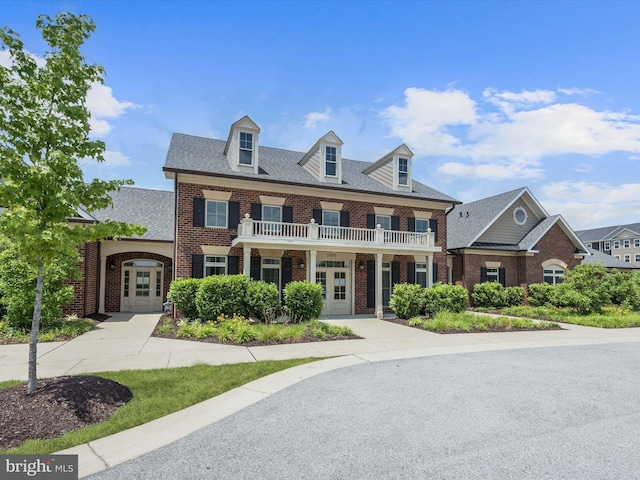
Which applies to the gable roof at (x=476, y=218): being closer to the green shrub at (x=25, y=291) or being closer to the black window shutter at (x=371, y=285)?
the black window shutter at (x=371, y=285)

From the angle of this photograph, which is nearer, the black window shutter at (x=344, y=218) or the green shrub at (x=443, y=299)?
the green shrub at (x=443, y=299)

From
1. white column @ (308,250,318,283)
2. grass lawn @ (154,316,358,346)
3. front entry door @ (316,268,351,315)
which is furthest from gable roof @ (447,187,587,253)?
grass lawn @ (154,316,358,346)

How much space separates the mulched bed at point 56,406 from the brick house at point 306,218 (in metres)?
9.59

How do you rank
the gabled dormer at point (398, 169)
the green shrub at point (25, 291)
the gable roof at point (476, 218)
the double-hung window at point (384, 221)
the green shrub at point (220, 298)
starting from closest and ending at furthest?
the green shrub at point (25, 291), the green shrub at point (220, 298), the double-hung window at point (384, 221), the gabled dormer at point (398, 169), the gable roof at point (476, 218)

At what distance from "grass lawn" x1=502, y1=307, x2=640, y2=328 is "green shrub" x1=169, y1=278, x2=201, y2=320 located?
15.1m

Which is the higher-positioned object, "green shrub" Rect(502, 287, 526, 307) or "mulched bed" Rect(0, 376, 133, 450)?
"green shrub" Rect(502, 287, 526, 307)

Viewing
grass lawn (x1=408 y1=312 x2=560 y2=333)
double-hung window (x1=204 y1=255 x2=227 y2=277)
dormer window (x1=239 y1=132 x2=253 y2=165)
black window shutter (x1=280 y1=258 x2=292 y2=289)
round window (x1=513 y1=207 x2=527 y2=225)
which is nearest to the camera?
grass lawn (x1=408 y1=312 x2=560 y2=333)

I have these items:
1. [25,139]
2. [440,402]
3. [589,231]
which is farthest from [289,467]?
[589,231]

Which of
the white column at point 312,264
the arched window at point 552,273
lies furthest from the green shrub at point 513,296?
the white column at point 312,264

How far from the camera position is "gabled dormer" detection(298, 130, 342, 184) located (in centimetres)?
1828

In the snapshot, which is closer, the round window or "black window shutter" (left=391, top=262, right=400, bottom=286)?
"black window shutter" (left=391, top=262, right=400, bottom=286)

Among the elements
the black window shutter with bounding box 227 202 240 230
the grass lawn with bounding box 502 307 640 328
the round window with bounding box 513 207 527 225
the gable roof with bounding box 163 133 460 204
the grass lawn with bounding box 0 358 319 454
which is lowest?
the grass lawn with bounding box 502 307 640 328

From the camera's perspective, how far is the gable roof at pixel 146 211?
60.6ft

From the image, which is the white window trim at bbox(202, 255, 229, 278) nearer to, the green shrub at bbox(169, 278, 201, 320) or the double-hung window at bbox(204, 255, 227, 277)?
the double-hung window at bbox(204, 255, 227, 277)
